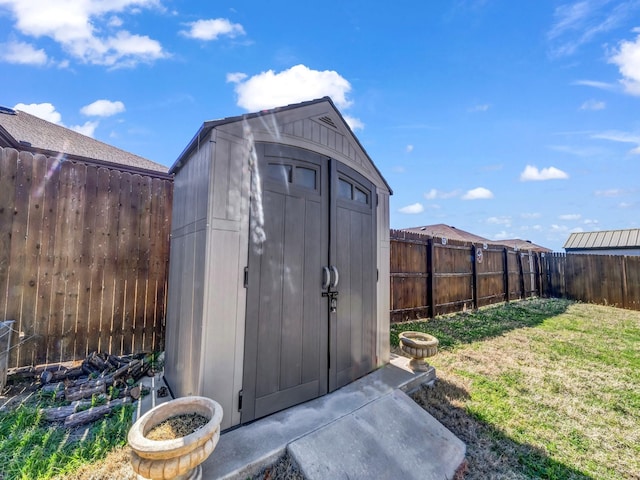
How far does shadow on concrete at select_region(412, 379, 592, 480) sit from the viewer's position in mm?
2020

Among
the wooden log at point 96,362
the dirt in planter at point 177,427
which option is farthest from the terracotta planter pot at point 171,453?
the wooden log at point 96,362

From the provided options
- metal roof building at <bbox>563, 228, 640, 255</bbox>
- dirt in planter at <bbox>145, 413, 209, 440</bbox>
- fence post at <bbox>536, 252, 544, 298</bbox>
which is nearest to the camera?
dirt in planter at <bbox>145, 413, 209, 440</bbox>

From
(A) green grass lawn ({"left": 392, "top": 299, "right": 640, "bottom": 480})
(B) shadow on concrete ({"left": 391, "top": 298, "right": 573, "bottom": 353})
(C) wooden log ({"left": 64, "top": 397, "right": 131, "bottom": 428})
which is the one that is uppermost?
(C) wooden log ({"left": 64, "top": 397, "right": 131, "bottom": 428})

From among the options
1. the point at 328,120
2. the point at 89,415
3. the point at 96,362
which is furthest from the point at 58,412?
the point at 328,120

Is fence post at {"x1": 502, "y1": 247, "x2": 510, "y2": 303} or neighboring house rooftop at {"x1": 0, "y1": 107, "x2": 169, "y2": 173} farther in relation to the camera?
fence post at {"x1": 502, "y1": 247, "x2": 510, "y2": 303}

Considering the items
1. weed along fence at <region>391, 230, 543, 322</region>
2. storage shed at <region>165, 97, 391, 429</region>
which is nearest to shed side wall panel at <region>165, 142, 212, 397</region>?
storage shed at <region>165, 97, 391, 429</region>

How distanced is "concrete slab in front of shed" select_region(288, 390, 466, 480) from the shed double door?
491 mm

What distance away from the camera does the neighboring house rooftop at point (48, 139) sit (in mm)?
4363

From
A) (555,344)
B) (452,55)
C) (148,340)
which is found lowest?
(555,344)

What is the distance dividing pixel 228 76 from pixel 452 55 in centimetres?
457

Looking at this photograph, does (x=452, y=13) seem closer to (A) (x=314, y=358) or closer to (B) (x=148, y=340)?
(A) (x=314, y=358)

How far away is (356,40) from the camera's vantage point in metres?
5.72

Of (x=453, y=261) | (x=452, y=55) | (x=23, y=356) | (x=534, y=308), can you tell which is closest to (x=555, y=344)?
(x=453, y=261)

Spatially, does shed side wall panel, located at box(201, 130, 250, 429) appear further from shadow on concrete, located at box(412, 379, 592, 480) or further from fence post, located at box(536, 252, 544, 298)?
fence post, located at box(536, 252, 544, 298)
